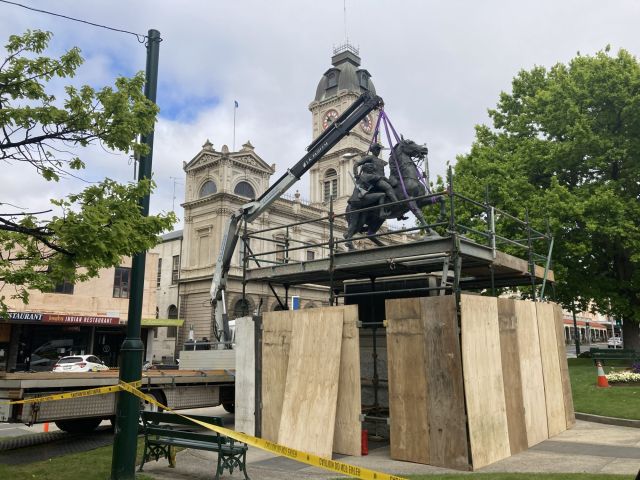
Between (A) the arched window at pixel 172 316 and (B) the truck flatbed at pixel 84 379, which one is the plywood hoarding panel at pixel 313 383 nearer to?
(B) the truck flatbed at pixel 84 379

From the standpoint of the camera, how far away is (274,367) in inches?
418

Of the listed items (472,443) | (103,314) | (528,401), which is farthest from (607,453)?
(103,314)

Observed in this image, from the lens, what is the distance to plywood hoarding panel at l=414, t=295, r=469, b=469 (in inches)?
327

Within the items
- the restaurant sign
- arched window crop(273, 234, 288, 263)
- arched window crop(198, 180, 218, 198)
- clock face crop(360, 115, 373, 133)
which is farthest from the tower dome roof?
arched window crop(273, 234, 288, 263)

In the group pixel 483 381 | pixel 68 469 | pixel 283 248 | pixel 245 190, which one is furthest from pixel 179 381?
pixel 245 190

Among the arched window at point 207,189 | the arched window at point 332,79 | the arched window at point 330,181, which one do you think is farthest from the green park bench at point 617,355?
the arched window at point 332,79

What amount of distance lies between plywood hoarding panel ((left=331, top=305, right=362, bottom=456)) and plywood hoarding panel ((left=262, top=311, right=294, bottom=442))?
1306 millimetres

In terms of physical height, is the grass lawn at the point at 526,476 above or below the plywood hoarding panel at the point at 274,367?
below

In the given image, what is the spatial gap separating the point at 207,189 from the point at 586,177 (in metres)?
33.8

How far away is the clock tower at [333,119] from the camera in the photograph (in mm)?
59969

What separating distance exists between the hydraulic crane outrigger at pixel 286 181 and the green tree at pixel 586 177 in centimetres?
1093

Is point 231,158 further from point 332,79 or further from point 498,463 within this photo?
point 498,463

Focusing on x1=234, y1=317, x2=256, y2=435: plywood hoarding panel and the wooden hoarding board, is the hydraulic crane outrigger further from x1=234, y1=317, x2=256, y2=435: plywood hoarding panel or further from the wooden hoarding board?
the wooden hoarding board

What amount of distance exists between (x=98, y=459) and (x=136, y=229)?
14.9 feet
